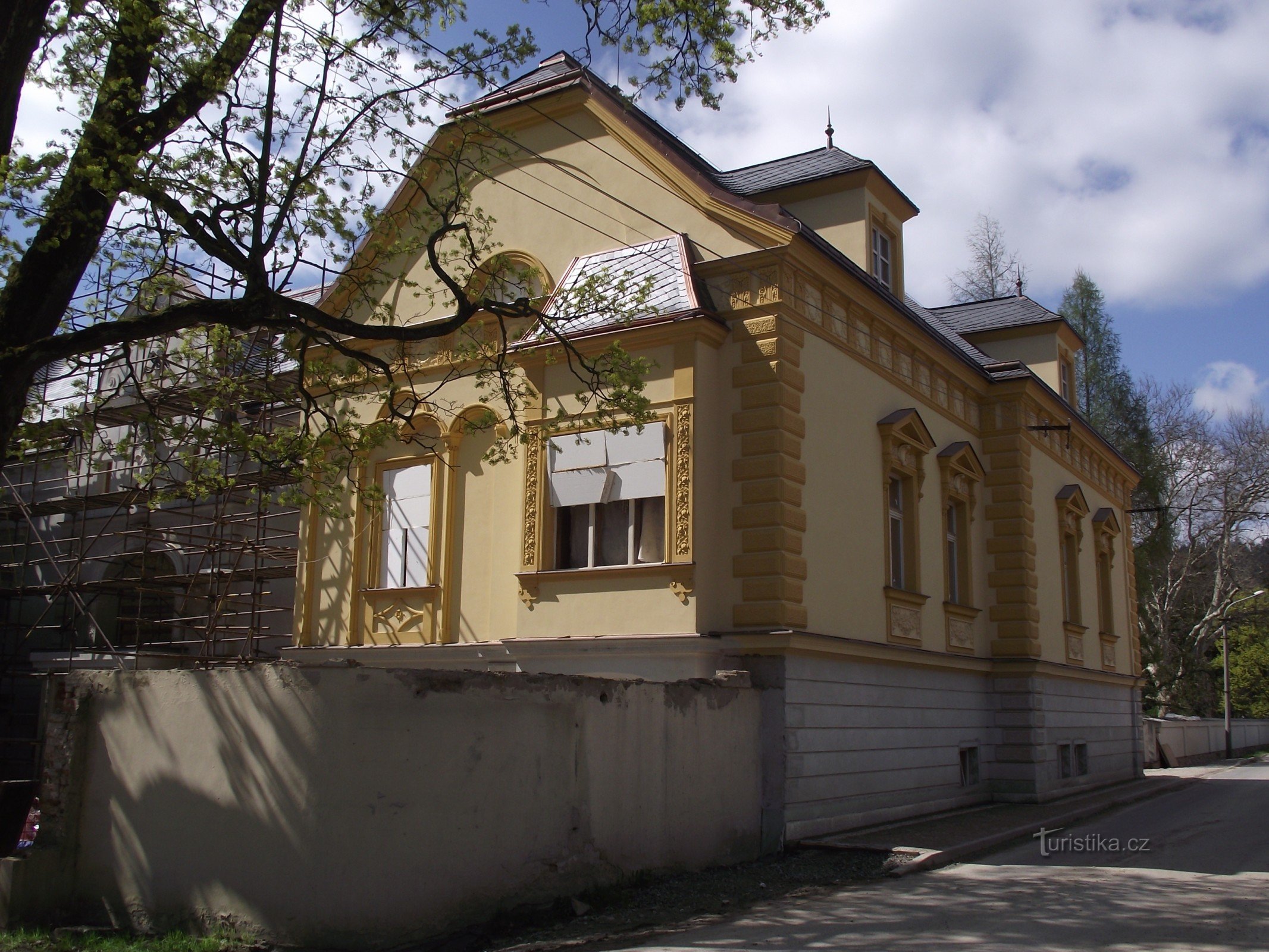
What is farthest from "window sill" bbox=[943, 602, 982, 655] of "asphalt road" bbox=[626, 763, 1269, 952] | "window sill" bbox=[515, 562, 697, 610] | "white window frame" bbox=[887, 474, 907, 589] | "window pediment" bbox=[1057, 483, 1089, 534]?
"window sill" bbox=[515, 562, 697, 610]

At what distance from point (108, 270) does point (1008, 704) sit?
15889mm

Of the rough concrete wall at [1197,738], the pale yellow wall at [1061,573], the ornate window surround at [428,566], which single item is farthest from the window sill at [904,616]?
the rough concrete wall at [1197,738]

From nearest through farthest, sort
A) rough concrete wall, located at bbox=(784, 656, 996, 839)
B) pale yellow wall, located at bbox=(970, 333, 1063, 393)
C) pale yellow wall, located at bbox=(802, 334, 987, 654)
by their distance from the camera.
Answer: rough concrete wall, located at bbox=(784, 656, 996, 839)
pale yellow wall, located at bbox=(802, 334, 987, 654)
pale yellow wall, located at bbox=(970, 333, 1063, 393)

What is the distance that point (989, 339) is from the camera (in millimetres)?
26281

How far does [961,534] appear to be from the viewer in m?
20.2

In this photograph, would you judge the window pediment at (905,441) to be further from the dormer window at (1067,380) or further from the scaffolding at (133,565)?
the scaffolding at (133,565)

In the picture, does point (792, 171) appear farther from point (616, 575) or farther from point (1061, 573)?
point (1061, 573)

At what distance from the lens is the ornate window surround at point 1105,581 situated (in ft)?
85.4

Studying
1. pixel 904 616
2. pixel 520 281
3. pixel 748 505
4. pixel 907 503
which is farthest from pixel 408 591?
pixel 907 503

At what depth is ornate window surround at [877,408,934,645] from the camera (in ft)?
55.1

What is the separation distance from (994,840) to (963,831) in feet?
2.34

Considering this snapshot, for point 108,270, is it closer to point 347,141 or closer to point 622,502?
point 347,141

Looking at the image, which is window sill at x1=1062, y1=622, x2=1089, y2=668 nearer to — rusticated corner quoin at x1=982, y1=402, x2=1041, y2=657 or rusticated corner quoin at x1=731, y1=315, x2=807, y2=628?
rusticated corner quoin at x1=982, y1=402, x2=1041, y2=657

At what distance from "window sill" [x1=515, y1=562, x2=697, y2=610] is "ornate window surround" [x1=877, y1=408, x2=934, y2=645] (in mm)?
4034
